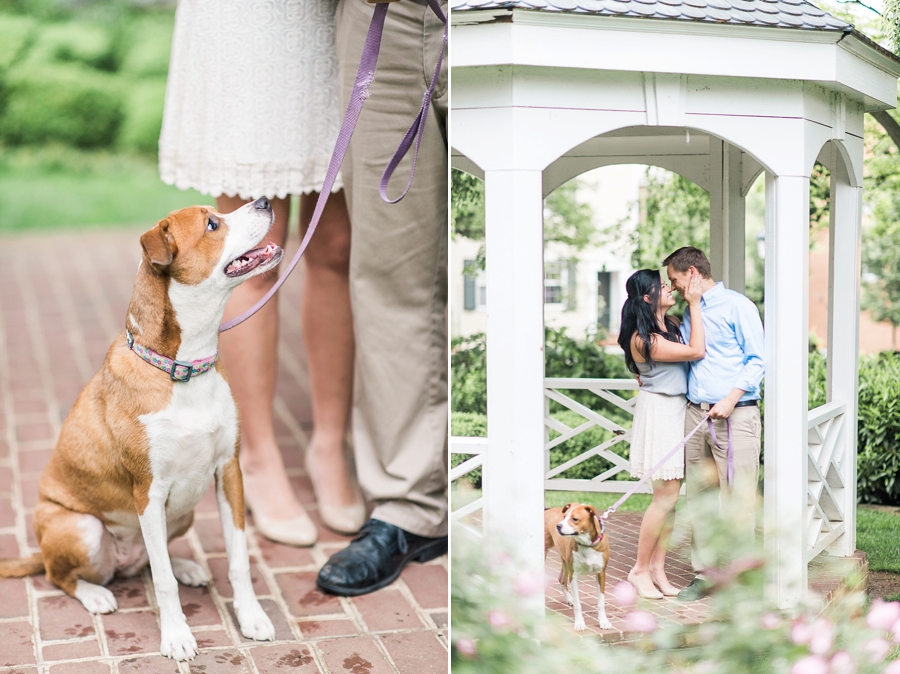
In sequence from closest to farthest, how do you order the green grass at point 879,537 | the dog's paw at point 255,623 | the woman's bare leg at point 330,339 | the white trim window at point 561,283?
the green grass at point 879,537 → the dog's paw at point 255,623 → the woman's bare leg at point 330,339 → the white trim window at point 561,283

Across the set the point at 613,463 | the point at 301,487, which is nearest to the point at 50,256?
the point at 301,487

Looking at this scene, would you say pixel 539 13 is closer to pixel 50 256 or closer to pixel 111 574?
pixel 111 574

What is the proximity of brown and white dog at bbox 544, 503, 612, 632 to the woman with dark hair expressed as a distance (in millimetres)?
59

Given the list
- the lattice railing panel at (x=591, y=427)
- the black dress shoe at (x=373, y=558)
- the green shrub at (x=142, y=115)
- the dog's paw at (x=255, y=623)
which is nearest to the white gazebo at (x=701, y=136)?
the lattice railing panel at (x=591, y=427)

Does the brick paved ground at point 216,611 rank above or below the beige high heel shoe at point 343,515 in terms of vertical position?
below

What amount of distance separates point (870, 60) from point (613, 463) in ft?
3.67

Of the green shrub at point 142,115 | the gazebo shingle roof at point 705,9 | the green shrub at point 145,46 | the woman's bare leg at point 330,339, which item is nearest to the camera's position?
the gazebo shingle roof at point 705,9

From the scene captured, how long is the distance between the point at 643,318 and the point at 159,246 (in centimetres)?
118

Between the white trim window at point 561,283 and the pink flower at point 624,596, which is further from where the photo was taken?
the white trim window at point 561,283

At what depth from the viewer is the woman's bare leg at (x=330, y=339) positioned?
3134mm

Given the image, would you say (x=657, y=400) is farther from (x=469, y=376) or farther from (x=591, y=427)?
(x=591, y=427)

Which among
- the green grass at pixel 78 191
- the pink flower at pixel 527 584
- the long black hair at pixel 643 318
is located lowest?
the pink flower at pixel 527 584

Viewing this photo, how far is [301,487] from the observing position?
3.50 metres

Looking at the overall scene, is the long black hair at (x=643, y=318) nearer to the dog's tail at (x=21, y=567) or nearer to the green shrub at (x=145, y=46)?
the dog's tail at (x=21, y=567)
